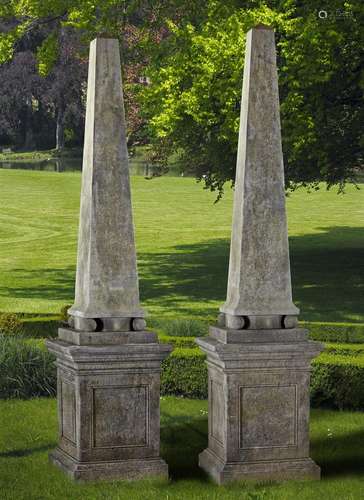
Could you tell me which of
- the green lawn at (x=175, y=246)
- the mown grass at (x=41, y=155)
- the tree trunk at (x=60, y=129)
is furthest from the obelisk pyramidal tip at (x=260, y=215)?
→ the mown grass at (x=41, y=155)

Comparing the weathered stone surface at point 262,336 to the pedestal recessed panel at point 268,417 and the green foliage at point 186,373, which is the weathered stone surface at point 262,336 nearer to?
the pedestal recessed panel at point 268,417

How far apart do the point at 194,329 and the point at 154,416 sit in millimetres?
7251

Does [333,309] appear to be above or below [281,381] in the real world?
below

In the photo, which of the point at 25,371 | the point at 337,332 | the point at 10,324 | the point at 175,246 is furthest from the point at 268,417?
the point at 175,246

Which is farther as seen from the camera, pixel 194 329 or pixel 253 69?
pixel 194 329

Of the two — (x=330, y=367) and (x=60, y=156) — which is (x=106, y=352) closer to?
(x=330, y=367)

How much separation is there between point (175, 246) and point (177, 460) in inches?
1138

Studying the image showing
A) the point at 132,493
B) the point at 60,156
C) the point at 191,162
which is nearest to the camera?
the point at 132,493

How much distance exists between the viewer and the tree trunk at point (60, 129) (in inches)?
2694

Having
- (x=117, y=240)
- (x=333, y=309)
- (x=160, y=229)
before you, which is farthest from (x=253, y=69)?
(x=160, y=229)

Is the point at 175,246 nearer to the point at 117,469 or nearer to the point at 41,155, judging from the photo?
the point at 117,469

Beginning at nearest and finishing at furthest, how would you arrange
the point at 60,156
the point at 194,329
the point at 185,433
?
the point at 185,433 < the point at 194,329 < the point at 60,156

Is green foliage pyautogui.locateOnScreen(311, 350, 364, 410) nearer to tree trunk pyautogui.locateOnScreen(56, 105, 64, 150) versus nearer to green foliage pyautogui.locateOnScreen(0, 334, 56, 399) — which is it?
green foliage pyautogui.locateOnScreen(0, 334, 56, 399)

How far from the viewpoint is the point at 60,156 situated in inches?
2874
